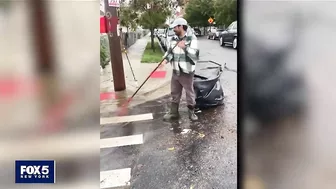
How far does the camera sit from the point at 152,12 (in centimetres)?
183

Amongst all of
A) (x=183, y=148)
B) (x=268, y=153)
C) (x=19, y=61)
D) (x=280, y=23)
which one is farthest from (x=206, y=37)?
(x=19, y=61)

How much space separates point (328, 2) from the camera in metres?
1.78

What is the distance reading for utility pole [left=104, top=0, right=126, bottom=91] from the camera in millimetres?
1798

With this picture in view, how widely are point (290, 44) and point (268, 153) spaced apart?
67 centimetres

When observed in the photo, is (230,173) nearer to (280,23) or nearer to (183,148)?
(183,148)

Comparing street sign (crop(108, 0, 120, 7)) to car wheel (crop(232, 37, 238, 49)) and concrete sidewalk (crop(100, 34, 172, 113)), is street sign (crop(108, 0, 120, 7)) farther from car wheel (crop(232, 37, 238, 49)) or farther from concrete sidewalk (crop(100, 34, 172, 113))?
car wheel (crop(232, 37, 238, 49))

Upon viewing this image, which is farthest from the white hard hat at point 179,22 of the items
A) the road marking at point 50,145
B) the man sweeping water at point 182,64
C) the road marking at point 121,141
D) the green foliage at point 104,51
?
the road marking at point 50,145

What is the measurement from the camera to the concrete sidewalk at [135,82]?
1841 millimetres

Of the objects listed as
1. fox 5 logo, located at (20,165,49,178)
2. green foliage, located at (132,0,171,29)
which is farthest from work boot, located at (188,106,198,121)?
fox 5 logo, located at (20,165,49,178)

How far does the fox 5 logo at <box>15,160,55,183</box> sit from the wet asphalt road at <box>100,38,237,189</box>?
332 mm

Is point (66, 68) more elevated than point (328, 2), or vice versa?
point (328, 2)

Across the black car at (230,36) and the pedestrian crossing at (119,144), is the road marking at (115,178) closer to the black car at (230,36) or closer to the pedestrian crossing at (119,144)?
the pedestrian crossing at (119,144)

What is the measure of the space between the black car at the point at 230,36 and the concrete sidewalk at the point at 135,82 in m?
0.36

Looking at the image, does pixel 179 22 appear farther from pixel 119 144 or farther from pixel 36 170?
pixel 36 170
